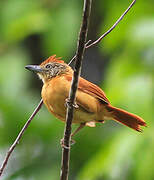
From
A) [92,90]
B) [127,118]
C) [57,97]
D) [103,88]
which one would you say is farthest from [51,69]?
[103,88]

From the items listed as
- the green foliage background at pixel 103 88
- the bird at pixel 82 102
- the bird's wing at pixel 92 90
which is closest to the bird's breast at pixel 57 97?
the bird at pixel 82 102

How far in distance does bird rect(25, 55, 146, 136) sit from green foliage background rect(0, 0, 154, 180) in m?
0.24

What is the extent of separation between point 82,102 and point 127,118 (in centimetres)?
36

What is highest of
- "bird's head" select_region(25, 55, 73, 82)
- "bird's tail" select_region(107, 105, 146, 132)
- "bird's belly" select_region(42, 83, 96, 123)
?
"bird's head" select_region(25, 55, 73, 82)

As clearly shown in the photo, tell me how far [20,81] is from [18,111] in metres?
0.29

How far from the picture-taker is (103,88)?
16.5ft

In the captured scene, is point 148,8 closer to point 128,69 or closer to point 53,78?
point 128,69

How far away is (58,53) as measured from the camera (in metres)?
5.07

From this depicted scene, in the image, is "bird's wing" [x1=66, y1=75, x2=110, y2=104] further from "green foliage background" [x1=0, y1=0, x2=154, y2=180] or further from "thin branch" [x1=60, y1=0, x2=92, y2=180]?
"thin branch" [x1=60, y1=0, x2=92, y2=180]

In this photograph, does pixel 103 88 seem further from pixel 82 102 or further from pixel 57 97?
pixel 57 97

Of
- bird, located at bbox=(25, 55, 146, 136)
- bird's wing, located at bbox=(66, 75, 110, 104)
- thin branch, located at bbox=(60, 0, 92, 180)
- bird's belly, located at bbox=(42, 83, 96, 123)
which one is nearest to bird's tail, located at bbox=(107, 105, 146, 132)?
bird, located at bbox=(25, 55, 146, 136)

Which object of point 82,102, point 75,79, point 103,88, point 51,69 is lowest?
point 103,88

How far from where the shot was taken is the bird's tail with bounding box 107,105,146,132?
372 cm

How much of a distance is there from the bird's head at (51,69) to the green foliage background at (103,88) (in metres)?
0.42
